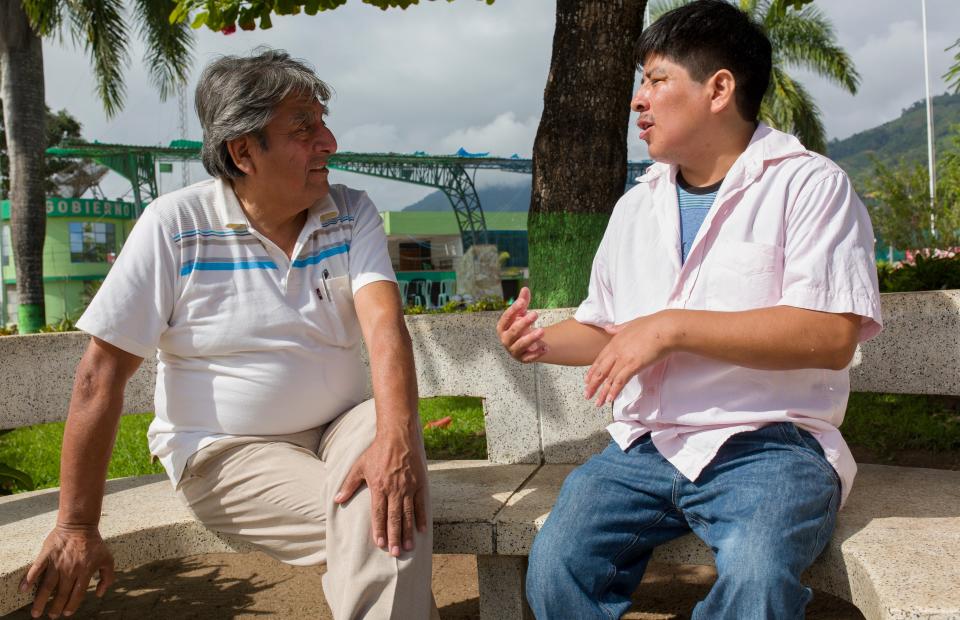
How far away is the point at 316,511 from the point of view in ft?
7.71

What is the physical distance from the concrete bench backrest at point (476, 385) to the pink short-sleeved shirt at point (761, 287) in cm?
100

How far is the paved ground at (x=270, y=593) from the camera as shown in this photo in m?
3.61

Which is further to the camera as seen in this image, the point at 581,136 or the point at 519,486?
the point at 581,136

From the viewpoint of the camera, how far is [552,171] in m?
4.47

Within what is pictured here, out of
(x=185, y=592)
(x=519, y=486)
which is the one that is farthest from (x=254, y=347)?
(x=185, y=592)

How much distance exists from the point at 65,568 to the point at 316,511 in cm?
68

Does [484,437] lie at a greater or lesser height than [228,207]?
lesser

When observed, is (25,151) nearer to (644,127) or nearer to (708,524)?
(644,127)

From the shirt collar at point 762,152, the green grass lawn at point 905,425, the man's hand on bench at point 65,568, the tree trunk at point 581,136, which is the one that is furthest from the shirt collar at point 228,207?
the green grass lawn at point 905,425

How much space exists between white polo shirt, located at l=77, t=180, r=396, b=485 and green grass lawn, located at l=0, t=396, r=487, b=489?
271 cm

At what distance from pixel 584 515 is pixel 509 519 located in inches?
17.0

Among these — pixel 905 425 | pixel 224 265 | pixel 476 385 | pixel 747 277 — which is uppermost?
pixel 224 265

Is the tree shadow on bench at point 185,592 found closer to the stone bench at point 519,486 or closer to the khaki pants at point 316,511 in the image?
the stone bench at point 519,486

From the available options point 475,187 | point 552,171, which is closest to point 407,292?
point 475,187
